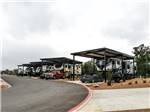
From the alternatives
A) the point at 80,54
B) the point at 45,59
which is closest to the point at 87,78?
the point at 80,54

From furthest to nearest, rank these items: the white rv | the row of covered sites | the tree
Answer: the tree
the white rv
the row of covered sites

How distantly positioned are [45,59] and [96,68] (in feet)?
38.0

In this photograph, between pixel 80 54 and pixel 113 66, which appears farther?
pixel 113 66

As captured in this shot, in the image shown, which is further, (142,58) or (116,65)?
(142,58)

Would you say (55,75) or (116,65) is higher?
(116,65)

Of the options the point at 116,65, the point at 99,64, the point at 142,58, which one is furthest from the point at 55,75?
the point at 142,58

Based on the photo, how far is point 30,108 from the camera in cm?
1698

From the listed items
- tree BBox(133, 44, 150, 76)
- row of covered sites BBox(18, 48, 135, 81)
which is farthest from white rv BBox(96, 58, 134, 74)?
tree BBox(133, 44, 150, 76)

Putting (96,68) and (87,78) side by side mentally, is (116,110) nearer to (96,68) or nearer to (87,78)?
(87,78)

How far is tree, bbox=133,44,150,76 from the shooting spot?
213ft

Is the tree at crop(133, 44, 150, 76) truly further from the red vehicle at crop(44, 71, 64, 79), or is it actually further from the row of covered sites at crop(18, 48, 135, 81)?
the red vehicle at crop(44, 71, 64, 79)

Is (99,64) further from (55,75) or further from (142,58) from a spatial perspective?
(142,58)

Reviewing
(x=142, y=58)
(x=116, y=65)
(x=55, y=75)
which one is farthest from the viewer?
(x=142, y=58)

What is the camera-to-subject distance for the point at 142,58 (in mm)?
70875
